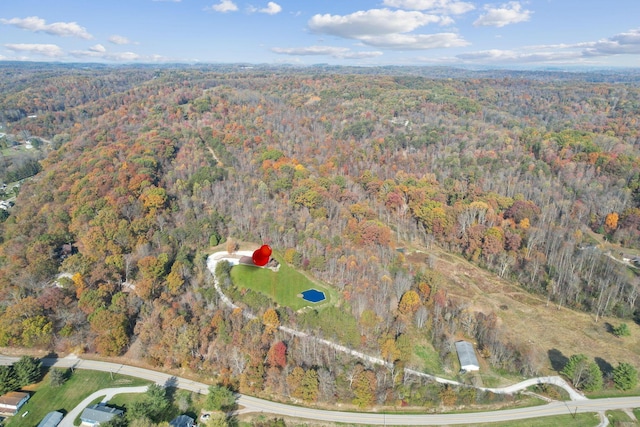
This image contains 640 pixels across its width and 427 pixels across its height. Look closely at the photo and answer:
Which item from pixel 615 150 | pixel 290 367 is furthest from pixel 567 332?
pixel 615 150

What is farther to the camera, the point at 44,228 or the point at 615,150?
the point at 615,150

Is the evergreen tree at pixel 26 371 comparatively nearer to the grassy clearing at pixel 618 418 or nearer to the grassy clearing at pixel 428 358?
the grassy clearing at pixel 428 358

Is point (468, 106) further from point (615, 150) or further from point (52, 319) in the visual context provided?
point (52, 319)

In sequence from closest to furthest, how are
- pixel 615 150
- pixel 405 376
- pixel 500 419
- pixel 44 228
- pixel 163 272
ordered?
pixel 500 419
pixel 405 376
pixel 163 272
pixel 44 228
pixel 615 150

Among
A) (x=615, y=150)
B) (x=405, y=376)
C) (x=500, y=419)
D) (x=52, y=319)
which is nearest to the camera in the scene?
(x=500, y=419)

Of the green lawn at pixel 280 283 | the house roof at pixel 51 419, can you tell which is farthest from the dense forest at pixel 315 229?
the house roof at pixel 51 419
